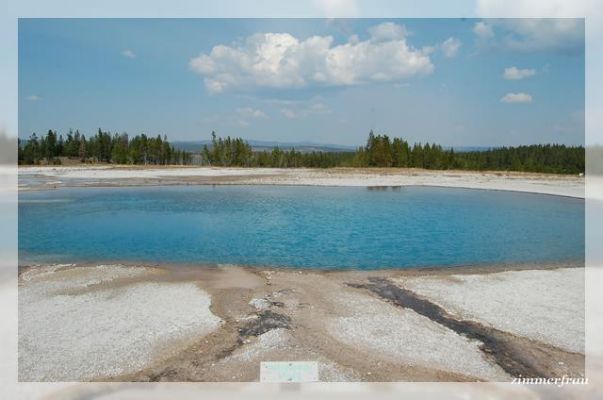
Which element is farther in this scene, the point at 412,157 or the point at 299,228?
the point at 412,157

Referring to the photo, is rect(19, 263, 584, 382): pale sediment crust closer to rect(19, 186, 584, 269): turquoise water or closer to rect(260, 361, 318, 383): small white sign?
rect(260, 361, 318, 383): small white sign

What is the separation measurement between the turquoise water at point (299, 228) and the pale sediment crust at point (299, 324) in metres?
2.40

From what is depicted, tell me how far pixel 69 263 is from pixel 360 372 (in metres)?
10.8

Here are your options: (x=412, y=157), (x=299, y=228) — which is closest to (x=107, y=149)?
(x=412, y=157)

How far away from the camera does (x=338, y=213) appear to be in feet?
82.9

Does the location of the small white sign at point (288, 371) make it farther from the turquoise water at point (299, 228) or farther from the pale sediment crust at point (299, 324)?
the turquoise water at point (299, 228)

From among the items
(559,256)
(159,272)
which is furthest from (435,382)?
(559,256)

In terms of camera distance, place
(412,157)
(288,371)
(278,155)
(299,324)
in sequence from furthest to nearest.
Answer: (278,155) < (412,157) < (299,324) < (288,371)

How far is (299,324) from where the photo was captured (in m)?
9.17

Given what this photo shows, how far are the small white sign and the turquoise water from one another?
22.9 ft

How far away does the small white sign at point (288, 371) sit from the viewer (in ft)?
22.5

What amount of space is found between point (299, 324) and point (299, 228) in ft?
37.6

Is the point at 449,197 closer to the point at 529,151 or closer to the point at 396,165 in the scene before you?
the point at 396,165

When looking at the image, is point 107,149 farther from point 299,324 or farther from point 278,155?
point 299,324
